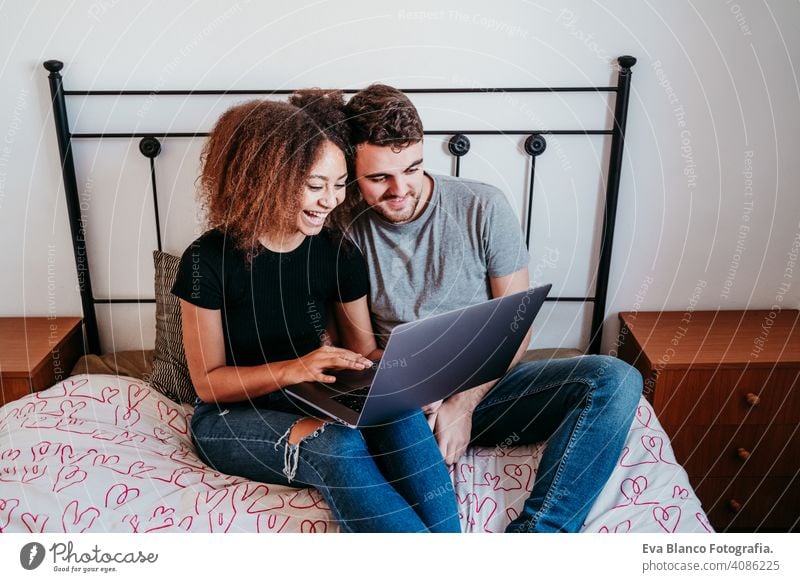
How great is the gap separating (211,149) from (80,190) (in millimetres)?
416

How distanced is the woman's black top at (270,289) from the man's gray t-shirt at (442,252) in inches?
2.0

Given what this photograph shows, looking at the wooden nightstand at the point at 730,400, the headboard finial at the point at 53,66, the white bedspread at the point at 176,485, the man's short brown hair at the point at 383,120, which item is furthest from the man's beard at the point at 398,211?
the headboard finial at the point at 53,66

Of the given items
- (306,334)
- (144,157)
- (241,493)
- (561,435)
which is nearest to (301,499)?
(241,493)

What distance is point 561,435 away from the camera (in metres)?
1.17

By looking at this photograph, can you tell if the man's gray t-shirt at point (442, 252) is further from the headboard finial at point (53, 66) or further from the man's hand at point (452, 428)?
the headboard finial at point (53, 66)

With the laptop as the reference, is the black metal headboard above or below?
above

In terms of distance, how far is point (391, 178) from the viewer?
1.23m

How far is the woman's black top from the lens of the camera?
1183 mm

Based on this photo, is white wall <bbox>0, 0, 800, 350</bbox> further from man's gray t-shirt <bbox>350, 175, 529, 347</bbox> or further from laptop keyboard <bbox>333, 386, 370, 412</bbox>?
laptop keyboard <bbox>333, 386, 370, 412</bbox>

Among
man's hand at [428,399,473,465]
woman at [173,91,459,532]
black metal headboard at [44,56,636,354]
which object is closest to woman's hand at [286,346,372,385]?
woman at [173,91,459,532]

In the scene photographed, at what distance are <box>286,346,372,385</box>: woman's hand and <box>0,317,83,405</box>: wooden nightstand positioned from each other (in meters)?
0.57

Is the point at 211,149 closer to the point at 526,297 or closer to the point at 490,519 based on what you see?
the point at 526,297
